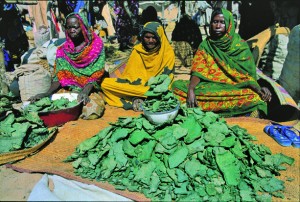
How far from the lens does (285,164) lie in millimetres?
3141

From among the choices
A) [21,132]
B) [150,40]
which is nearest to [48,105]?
[21,132]

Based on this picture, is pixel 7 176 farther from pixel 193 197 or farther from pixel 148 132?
pixel 193 197

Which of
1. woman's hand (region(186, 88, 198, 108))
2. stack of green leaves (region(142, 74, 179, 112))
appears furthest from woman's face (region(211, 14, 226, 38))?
stack of green leaves (region(142, 74, 179, 112))

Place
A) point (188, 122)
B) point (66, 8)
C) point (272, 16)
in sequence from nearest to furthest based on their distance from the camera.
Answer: point (188, 122) < point (272, 16) < point (66, 8)

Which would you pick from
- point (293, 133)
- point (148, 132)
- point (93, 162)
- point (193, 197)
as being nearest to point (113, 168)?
point (93, 162)

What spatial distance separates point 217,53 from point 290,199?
243cm

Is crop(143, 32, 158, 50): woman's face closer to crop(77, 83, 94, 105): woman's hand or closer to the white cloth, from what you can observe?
crop(77, 83, 94, 105): woman's hand

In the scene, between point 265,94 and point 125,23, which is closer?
point 265,94

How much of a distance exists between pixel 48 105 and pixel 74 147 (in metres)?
0.89

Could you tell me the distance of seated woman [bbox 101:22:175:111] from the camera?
4648mm

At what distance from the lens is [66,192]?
2457mm

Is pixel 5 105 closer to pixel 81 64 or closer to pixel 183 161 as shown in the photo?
pixel 81 64

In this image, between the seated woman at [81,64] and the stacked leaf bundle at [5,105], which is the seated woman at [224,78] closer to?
the seated woman at [81,64]

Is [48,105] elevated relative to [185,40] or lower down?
lower down
